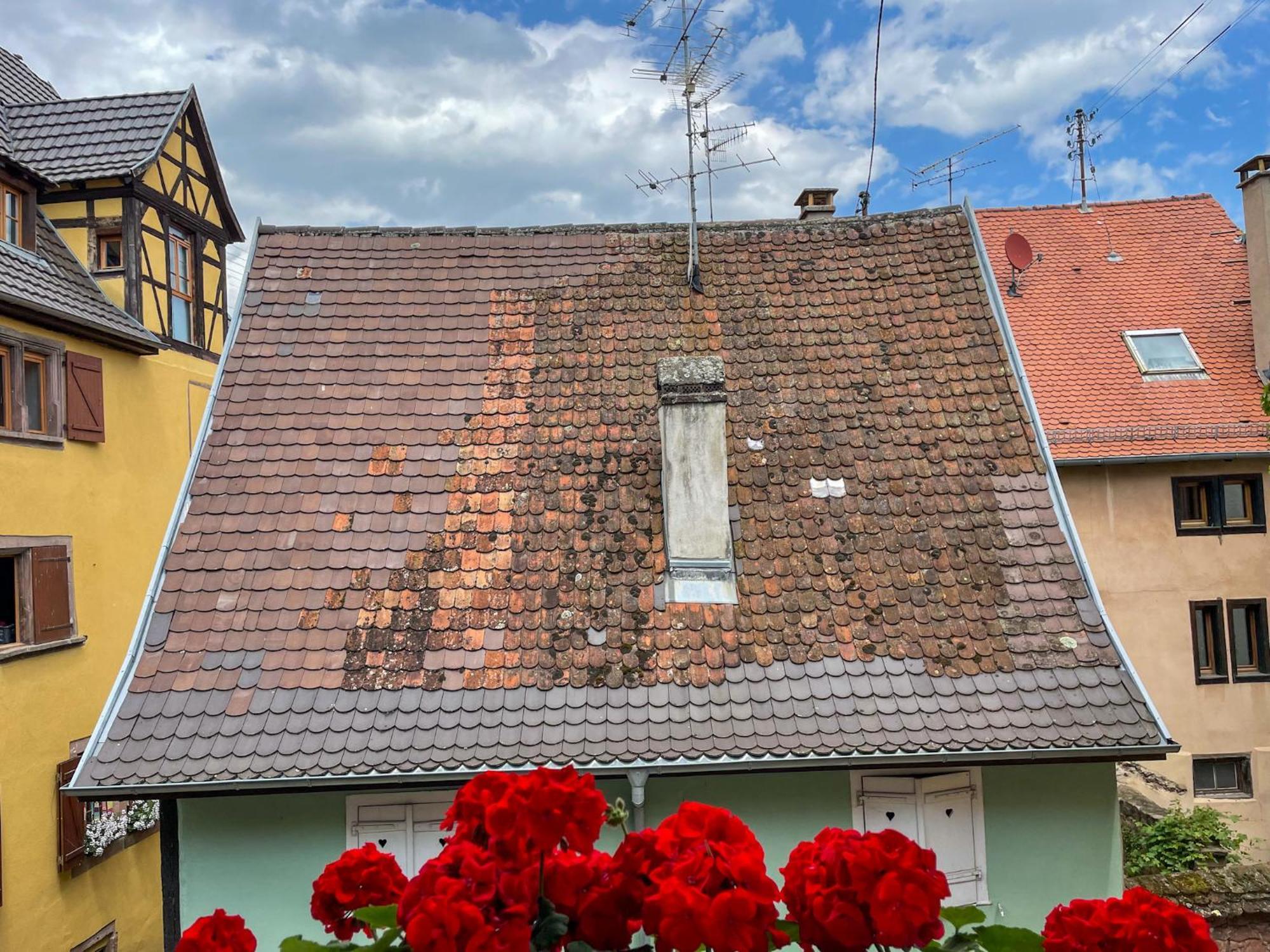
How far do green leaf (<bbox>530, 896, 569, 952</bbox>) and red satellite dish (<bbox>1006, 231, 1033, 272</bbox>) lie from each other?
1475 cm

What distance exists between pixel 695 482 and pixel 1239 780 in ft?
37.8

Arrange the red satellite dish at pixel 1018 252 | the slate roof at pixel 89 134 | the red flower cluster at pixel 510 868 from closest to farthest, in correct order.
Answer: the red flower cluster at pixel 510 868 → the slate roof at pixel 89 134 → the red satellite dish at pixel 1018 252

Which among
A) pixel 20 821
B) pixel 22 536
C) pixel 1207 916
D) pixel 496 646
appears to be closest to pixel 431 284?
pixel 496 646

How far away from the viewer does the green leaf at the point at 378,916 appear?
1.97 meters

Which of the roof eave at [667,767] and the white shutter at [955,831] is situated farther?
the white shutter at [955,831]

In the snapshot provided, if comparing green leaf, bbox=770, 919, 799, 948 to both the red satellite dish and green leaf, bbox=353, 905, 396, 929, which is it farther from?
the red satellite dish

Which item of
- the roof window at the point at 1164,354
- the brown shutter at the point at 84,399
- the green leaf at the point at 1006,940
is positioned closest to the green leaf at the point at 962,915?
the green leaf at the point at 1006,940

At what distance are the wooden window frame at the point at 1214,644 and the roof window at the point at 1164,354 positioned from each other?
134 inches

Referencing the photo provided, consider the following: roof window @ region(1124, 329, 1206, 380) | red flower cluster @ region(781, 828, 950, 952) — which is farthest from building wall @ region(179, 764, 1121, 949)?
roof window @ region(1124, 329, 1206, 380)

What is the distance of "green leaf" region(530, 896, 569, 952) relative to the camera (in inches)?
70.4

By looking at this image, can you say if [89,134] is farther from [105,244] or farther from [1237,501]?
[1237,501]

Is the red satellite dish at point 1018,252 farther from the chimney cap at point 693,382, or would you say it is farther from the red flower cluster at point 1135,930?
the red flower cluster at point 1135,930

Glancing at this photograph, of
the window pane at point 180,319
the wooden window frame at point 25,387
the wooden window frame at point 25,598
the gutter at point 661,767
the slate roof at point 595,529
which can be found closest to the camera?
the gutter at point 661,767

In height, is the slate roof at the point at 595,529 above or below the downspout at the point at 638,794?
above
